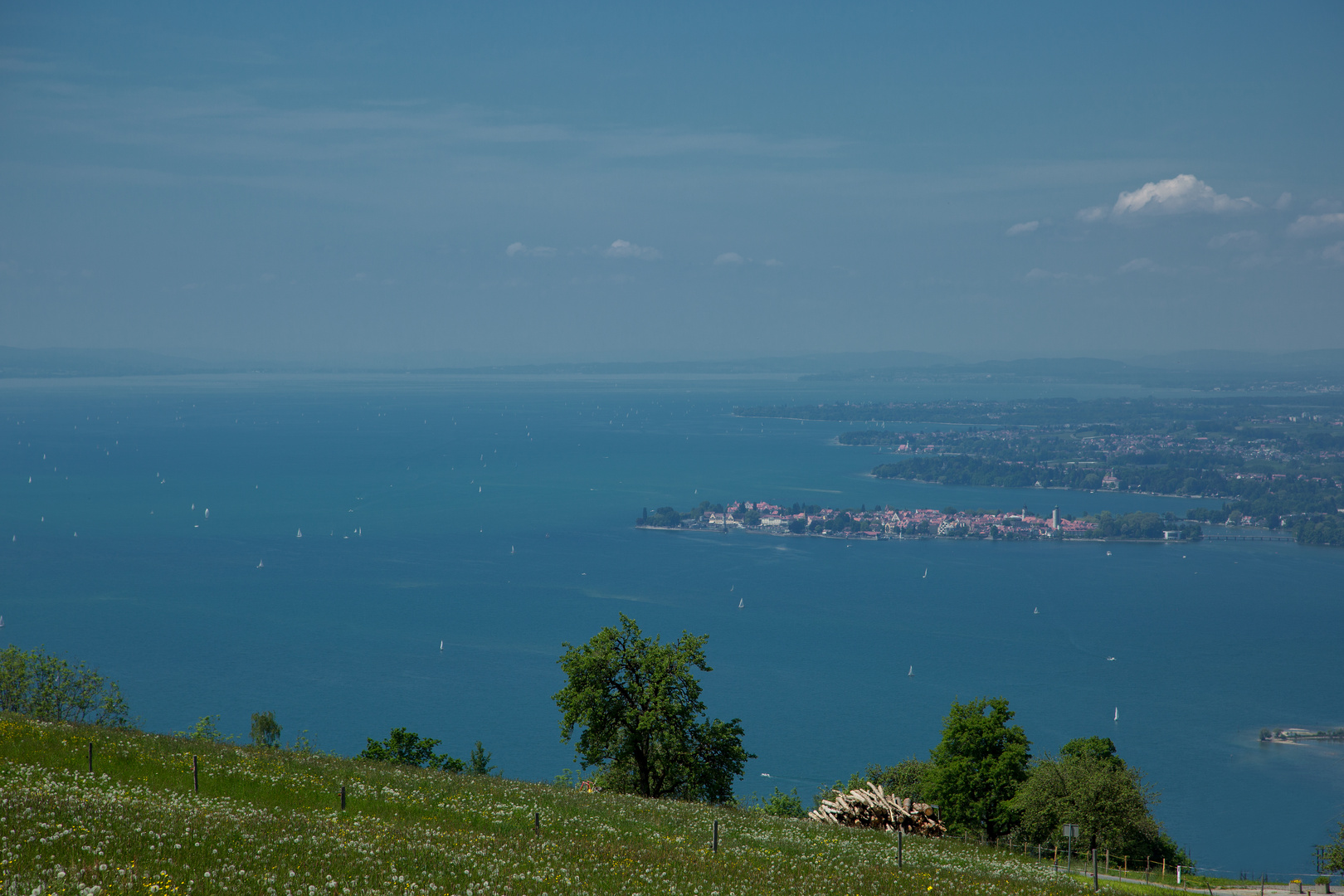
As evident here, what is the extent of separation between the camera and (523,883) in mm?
11062

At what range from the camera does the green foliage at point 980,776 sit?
35281 mm

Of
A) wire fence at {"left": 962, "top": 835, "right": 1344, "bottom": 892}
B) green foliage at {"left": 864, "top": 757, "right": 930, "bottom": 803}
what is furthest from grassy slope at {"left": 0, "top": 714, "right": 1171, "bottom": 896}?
green foliage at {"left": 864, "top": 757, "right": 930, "bottom": 803}

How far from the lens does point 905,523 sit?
546ft

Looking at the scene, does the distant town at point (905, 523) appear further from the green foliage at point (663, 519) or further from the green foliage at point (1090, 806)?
the green foliage at point (1090, 806)

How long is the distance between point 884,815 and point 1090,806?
28.2 ft

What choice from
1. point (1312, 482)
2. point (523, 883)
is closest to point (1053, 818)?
point (523, 883)

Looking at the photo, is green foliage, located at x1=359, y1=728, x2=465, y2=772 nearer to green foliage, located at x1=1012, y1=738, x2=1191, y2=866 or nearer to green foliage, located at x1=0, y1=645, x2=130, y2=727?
green foliage, located at x1=0, y1=645, x2=130, y2=727

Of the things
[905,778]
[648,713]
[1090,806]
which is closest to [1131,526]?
[905,778]

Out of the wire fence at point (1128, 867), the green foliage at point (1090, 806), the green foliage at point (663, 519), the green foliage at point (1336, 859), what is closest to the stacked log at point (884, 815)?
the wire fence at point (1128, 867)

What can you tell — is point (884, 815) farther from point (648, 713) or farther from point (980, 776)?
point (980, 776)

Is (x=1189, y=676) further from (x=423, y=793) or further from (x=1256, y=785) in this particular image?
(x=423, y=793)

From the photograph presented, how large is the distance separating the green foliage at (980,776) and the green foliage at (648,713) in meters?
10.3

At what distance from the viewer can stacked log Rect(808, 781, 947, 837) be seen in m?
25.6

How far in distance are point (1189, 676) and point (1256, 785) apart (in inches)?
1101
